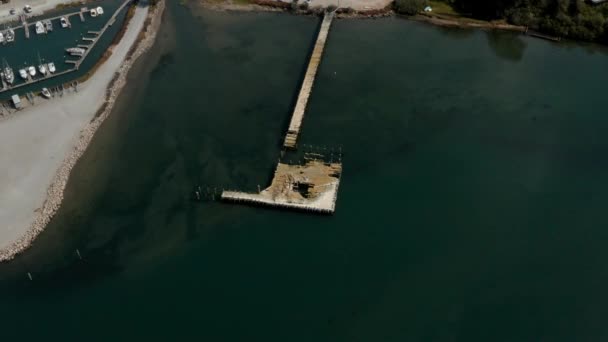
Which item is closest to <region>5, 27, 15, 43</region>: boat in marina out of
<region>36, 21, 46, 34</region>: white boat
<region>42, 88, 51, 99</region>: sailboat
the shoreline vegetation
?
<region>36, 21, 46, 34</region>: white boat

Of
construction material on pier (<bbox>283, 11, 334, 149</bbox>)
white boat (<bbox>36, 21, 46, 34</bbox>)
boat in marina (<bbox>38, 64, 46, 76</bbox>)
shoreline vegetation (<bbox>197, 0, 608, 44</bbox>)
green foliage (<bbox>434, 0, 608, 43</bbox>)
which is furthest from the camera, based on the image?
white boat (<bbox>36, 21, 46, 34</bbox>)

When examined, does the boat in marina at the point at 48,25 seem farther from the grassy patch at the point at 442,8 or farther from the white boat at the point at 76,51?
the grassy patch at the point at 442,8

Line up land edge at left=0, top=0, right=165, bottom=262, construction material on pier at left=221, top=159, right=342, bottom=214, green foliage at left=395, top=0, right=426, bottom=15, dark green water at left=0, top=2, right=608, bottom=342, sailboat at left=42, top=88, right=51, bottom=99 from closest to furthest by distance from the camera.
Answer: dark green water at left=0, top=2, right=608, bottom=342 < land edge at left=0, top=0, right=165, bottom=262 < construction material on pier at left=221, top=159, right=342, bottom=214 < sailboat at left=42, top=88, right=51, bottom=99 < green foliage at left=395, top=0, right=426, bottom=15

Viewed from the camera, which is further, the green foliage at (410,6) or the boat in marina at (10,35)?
the green foliage at (410,6)

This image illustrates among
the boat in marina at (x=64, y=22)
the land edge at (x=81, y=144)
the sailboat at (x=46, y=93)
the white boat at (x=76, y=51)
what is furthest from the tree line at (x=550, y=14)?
the sailboat at (x=46, y=93)

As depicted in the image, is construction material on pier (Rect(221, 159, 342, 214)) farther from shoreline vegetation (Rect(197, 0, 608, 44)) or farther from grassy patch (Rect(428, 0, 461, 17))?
grassy patch (Rect(428, 0, 461, 17))

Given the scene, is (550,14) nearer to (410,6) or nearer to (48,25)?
(410,6)

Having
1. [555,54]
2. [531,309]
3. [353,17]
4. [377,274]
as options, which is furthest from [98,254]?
[555,54]
